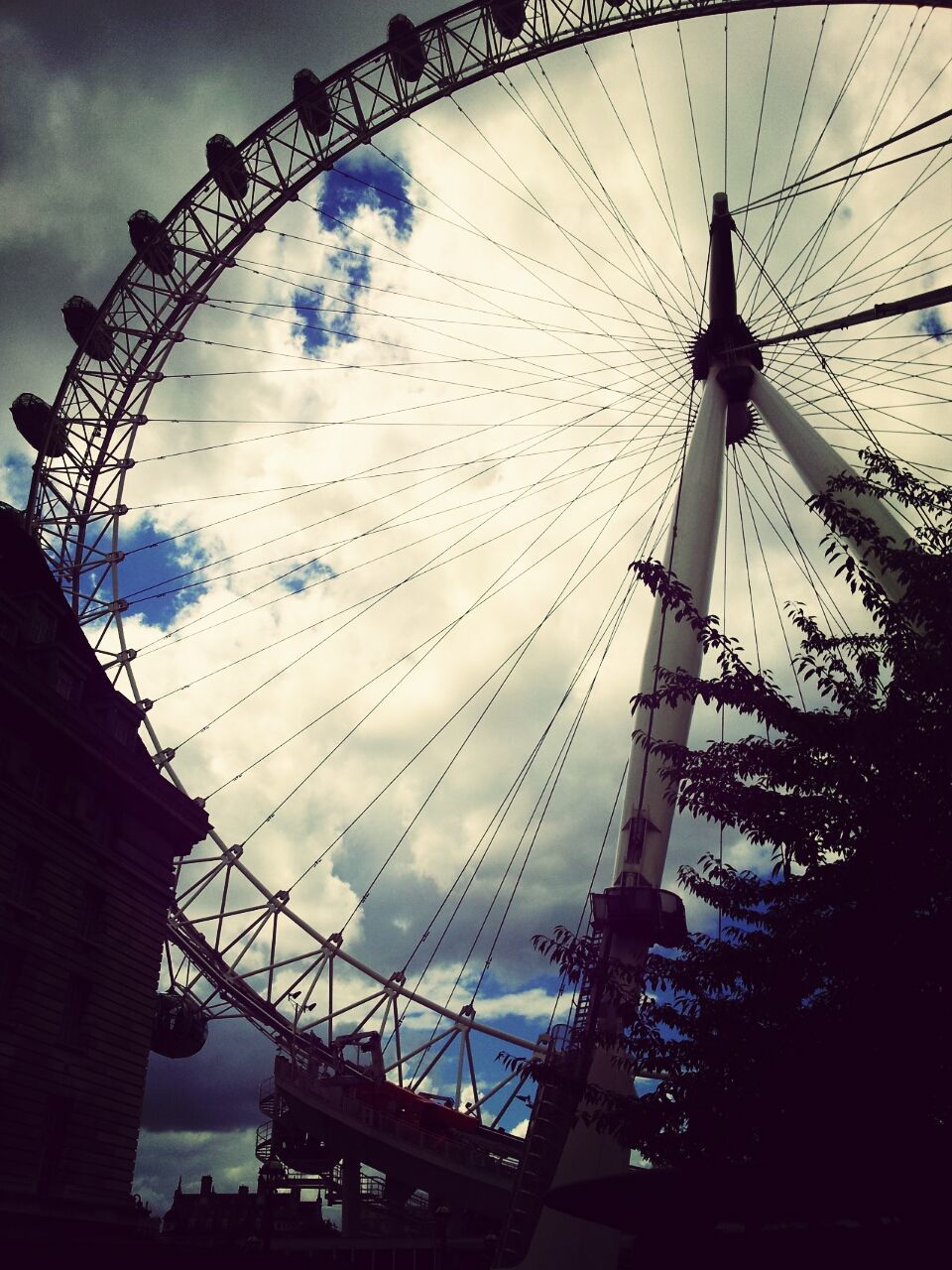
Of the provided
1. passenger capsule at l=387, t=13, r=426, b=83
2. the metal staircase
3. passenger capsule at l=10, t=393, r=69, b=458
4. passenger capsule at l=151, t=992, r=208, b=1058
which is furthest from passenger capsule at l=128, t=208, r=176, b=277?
the metal staircase

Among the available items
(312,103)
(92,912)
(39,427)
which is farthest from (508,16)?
(92,912)

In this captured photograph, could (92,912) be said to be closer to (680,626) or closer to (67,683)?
(67,683)

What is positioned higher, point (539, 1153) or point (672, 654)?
point (672, 654)

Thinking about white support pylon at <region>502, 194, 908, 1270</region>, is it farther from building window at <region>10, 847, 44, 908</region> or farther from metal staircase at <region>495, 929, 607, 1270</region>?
building window at <region>10, 847, 44, 908</region>

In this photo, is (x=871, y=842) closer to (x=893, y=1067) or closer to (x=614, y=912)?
(x=893, y=1067)

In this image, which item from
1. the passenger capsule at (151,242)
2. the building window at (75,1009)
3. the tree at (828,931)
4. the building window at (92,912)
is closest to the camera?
the tree at (828,931)

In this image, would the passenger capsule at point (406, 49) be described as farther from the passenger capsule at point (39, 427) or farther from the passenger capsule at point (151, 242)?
the passenger capsule at point (39, 427)

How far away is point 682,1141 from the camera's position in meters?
15.0

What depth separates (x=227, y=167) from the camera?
41.2 m

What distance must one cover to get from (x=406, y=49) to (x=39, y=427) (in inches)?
770

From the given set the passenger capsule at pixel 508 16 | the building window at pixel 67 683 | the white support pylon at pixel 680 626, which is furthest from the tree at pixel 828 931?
the passenger capsule at pixel 508 16

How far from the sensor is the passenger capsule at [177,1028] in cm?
3669

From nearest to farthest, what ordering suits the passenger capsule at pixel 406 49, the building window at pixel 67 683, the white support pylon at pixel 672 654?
1. the white support pylon at pixel 672 654
2. the building window at pixel 67 683
3. the passenger capsule at pixel 406 49

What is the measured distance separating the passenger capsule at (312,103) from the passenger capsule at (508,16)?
6772 millimetres
